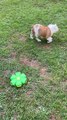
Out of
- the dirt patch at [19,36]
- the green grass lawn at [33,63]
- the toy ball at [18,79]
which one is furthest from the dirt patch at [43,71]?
the dirt patch at [19,36]

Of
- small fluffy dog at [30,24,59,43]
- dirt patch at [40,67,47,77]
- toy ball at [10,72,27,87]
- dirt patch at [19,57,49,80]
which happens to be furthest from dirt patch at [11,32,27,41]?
toy ball at [10,72,27,87]

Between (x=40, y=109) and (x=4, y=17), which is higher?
(x=4, y=17)

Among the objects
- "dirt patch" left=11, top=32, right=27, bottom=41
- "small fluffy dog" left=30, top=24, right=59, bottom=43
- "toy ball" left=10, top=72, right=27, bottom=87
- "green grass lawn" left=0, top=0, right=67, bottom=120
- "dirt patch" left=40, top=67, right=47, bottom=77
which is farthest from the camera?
"dirt patch" left=11, top=32, right=27, bottom=41

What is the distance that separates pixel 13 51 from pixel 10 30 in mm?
579

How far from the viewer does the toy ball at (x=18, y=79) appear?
9.52 ft

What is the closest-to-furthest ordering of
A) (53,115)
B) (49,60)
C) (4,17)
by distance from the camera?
(53,115) < (49,60) < (4,17)

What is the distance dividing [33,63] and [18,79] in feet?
1.38

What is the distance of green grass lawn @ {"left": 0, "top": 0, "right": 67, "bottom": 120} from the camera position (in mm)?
2641

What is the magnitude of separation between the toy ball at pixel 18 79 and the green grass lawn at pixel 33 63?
0.16 ft

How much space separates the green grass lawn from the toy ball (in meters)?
0.05

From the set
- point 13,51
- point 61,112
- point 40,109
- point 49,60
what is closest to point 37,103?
point 40,109

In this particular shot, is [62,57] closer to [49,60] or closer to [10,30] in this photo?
[49,60]

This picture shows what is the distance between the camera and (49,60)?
3.29 m

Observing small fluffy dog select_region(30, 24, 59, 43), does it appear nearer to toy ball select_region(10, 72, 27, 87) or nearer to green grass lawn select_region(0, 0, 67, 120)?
green grass lawn select_region(0, 0, 67, 120)
